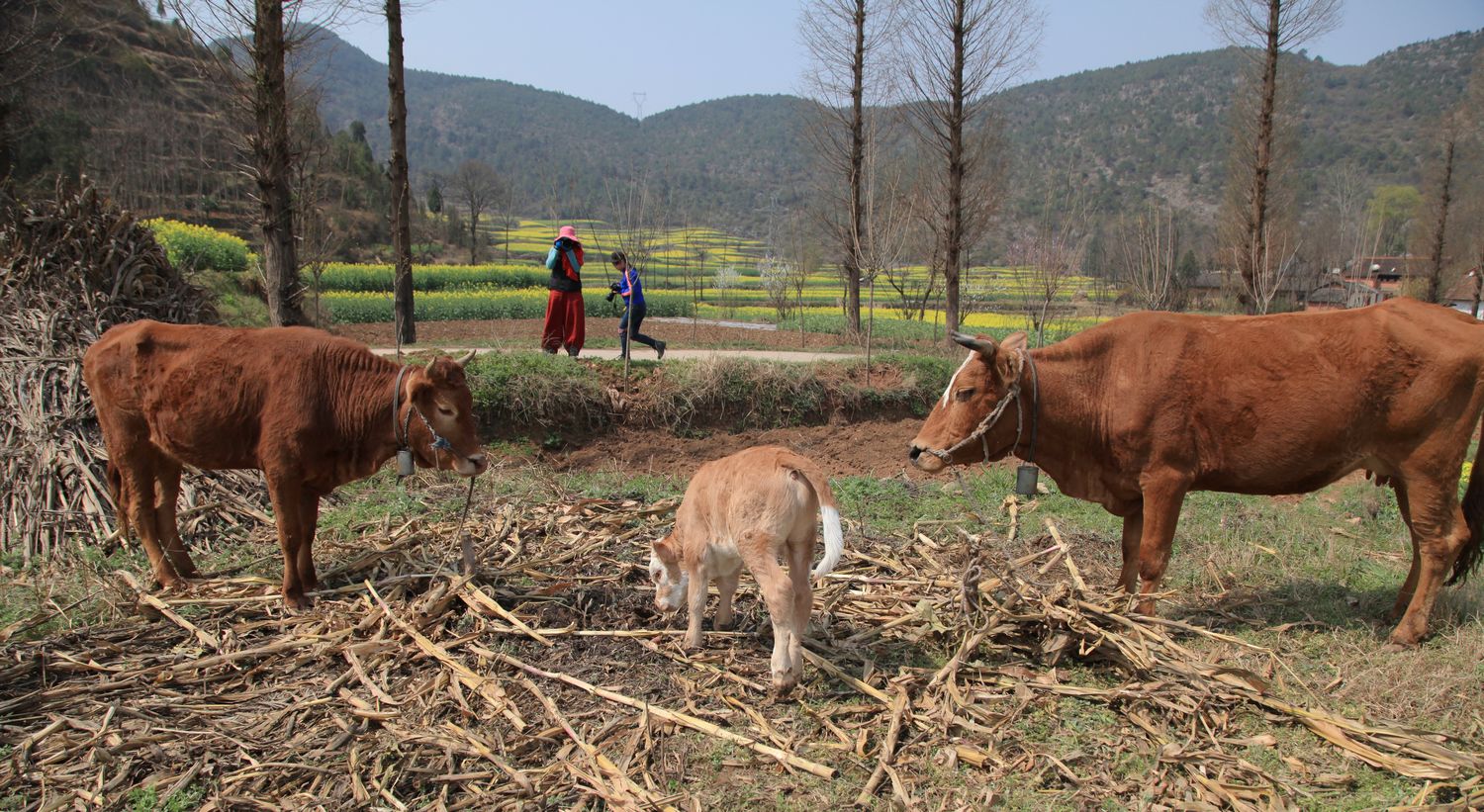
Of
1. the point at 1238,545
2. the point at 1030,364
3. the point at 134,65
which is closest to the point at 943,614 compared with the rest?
the point at 1030,364

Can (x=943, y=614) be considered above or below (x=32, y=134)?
below

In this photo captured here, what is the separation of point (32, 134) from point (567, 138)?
453ft

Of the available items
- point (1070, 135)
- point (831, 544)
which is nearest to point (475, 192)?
point (831, 544)

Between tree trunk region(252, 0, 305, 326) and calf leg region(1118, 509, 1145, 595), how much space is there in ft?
37.0

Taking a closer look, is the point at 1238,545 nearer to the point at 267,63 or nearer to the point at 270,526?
the point at 270,526

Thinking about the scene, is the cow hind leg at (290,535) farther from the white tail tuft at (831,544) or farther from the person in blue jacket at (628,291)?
the person in blue jacket at (628,291)

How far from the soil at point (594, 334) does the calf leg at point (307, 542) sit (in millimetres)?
12606

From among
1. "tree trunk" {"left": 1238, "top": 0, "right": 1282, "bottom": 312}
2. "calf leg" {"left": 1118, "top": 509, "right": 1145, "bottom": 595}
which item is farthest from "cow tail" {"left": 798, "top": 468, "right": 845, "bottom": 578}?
"tree trunk" {"left": 1238, "top": 0, "right": 1282, "bottom": 312}

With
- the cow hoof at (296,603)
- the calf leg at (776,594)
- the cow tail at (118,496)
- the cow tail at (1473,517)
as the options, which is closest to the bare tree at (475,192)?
the cow tail at (118,496)

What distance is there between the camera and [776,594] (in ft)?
15.5

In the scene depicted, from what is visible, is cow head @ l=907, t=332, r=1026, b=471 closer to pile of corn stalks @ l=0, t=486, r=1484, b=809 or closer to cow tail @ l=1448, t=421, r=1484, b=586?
pile of corn stalks @ l=0, t=486, r=1484, b=809

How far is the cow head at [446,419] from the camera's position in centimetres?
628

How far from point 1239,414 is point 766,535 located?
350 cm

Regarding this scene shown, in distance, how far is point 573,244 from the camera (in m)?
15.6
